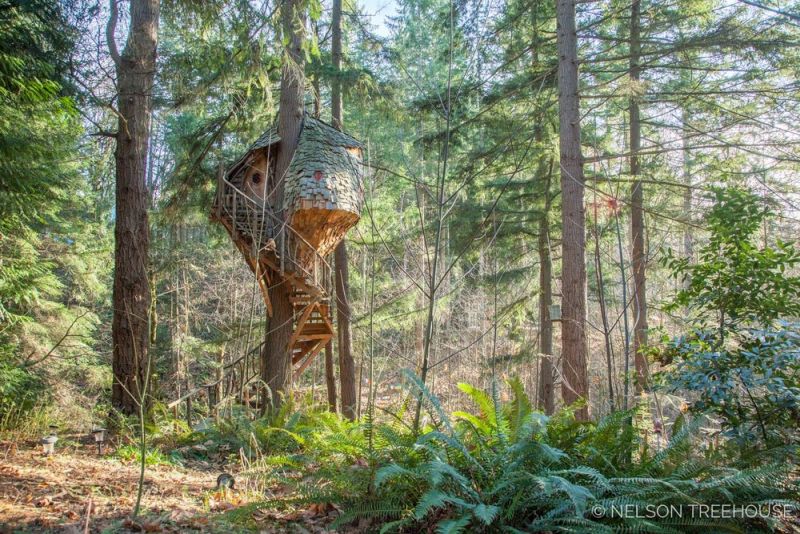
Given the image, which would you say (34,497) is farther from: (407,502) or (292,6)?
Answer: (292,6)

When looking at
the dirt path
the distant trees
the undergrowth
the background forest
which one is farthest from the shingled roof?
the undergrowth

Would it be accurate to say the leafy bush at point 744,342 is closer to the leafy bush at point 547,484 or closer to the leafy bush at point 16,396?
the leafy bush at point 547,484

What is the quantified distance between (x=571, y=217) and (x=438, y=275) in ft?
6.93

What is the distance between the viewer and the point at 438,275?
5285 millimetres

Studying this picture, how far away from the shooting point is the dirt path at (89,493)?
2.70 meters

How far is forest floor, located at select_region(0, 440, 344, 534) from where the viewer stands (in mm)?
2670

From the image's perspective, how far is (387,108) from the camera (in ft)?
30.3


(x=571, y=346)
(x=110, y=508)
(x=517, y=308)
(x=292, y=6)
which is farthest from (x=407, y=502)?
(x=517, y=308)

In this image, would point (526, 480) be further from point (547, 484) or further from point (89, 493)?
point (89, 493)

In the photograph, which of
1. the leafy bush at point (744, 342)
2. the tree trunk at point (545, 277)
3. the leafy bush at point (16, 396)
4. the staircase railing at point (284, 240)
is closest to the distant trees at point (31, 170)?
the leafy bush at point (16, 396)

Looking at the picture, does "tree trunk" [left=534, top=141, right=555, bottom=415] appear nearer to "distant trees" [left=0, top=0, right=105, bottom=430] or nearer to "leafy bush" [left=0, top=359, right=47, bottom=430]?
"distant trees" [left=0, top=0, right=105, bottom=430]

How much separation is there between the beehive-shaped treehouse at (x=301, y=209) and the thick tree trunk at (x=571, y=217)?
269cm

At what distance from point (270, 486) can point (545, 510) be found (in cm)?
224

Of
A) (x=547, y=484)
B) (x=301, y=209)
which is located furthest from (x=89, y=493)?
(x=301, y=209)
